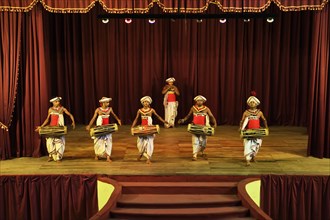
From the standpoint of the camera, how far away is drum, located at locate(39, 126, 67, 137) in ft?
27.2

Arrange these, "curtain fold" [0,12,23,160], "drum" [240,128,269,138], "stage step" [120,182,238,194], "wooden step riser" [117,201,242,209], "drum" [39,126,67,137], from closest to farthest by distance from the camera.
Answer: "wooden step riser" [117,201,242,209] < "stage step" [120,182,238,194] < "drum" [240,128,269,138] < "drum" [39,126,67,137] < "curtain fold" [0,12,23,160]

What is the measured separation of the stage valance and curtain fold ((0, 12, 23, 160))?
248mm

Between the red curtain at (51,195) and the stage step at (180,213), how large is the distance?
2.80 feet

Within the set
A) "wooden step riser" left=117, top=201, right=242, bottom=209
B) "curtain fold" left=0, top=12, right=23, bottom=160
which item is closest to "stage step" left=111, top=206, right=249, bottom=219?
"wooden step riser" left=117, top=201, right=242, bottom=209

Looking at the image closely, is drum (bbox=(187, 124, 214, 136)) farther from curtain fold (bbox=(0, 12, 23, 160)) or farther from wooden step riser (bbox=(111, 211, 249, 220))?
curtain fold (bbox=(0, 12, 23, 160))

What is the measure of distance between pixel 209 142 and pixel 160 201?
2.59 metres

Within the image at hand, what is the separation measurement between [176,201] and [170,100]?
3618 millimetres

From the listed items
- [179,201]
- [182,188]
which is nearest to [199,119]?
[182,188]

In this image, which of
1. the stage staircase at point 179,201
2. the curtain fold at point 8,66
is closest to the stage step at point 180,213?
the stage staircase at point 179,201

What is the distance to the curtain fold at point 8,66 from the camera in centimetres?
866

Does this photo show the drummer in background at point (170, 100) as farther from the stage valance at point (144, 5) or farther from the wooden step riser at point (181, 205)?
the wooden step riser at point (181, 205)

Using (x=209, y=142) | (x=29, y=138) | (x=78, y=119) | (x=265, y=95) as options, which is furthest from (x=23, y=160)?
(x=265, y=95)

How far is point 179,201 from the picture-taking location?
24.0 feet

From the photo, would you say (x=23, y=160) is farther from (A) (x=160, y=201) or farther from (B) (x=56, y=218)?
(A) (x=160, y=201)
